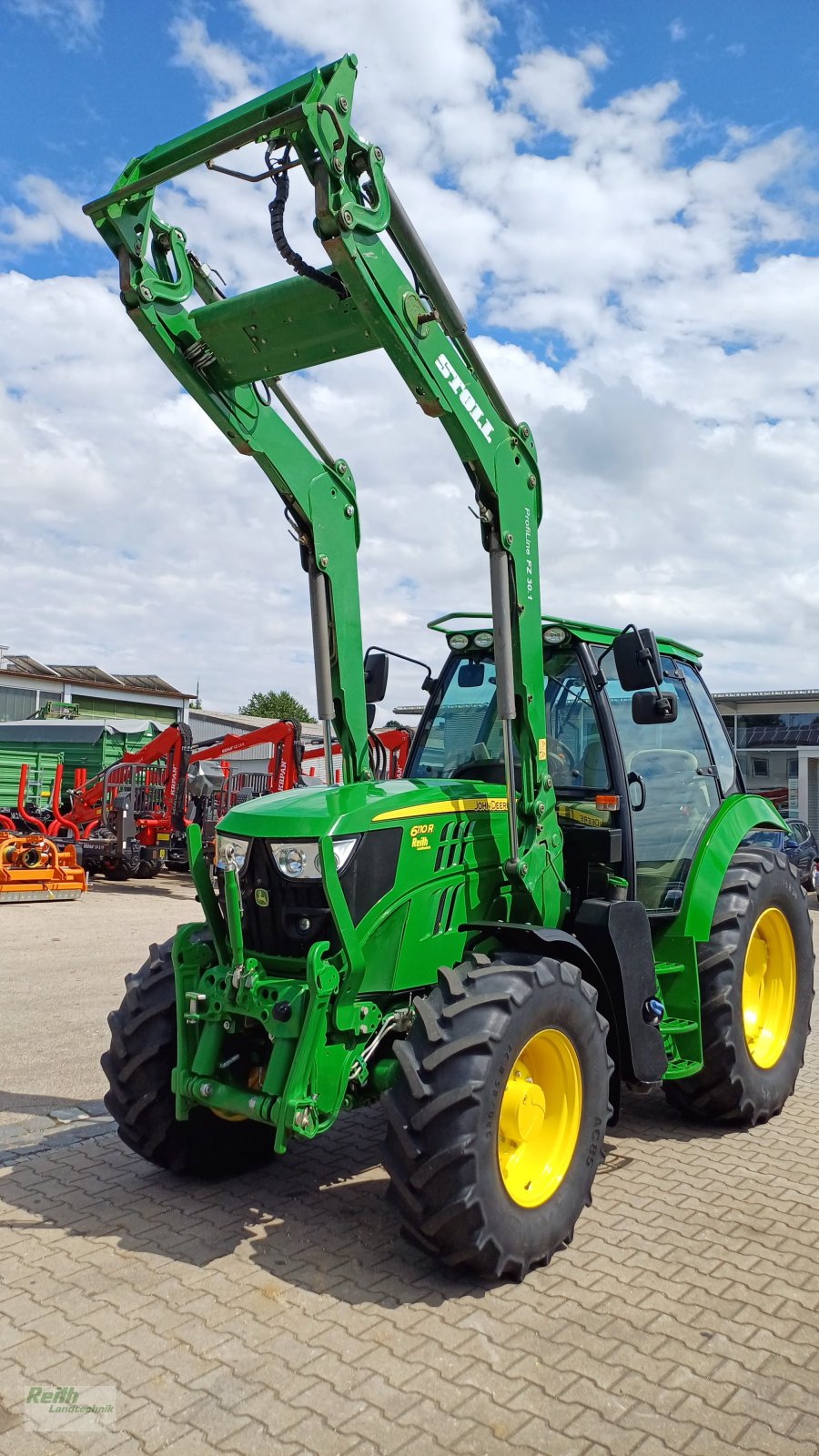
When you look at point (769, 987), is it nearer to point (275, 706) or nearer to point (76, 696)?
point (76, 696)

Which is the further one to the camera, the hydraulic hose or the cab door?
→ the cab door

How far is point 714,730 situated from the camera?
6.37 meters

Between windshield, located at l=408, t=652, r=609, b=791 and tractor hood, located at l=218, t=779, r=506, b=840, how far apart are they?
0.46m

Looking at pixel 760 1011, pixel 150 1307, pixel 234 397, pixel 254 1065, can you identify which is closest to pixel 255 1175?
pixel 254 1065

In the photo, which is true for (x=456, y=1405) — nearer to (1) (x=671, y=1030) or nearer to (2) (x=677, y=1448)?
(2) (x=677, y=1448)

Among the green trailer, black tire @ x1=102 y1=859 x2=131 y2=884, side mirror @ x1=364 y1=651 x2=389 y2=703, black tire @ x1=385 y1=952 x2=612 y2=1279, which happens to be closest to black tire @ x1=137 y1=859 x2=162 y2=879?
black tire @ x1=102 y1=859 x2=131 y2=884

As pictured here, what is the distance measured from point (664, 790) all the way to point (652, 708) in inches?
33.6

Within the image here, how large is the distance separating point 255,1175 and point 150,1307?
1.26 metres

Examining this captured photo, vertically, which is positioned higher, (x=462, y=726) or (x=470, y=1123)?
(x=462, y=726)

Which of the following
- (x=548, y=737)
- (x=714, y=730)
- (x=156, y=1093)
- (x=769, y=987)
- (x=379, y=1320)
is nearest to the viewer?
(x=379, y=1320)

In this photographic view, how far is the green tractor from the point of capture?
3.78 meters

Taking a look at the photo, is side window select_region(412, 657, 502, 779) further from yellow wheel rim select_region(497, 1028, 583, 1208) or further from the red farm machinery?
the red farm machinery

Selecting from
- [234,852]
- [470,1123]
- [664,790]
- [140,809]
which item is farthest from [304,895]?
[140,809]

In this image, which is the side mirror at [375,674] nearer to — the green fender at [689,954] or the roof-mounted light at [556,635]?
the roof-mounted light at [556,635]
